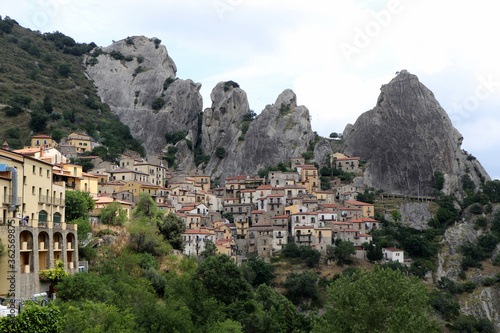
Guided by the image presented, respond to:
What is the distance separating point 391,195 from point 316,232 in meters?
34.9

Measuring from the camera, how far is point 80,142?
109m

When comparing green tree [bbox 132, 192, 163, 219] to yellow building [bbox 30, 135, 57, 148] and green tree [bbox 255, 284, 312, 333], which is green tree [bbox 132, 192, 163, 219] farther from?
yellow building [bbox 30, 135, 57, 148]

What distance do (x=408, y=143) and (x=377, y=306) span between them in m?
103

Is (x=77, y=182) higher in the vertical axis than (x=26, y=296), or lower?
higher

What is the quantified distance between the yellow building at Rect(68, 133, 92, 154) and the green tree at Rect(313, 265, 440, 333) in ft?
275

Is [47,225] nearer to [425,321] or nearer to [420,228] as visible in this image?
[425,321]

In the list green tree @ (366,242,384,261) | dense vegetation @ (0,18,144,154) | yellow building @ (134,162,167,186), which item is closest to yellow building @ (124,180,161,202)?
yellow building @ (134,162,167,186)

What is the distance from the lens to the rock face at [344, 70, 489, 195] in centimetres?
12388

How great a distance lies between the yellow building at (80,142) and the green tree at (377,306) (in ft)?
275

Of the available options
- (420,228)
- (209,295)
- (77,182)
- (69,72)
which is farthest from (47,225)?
(69,72)

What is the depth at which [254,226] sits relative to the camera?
299ft

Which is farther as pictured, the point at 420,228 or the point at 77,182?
the point at 420,228

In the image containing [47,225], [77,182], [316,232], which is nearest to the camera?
[47,225]

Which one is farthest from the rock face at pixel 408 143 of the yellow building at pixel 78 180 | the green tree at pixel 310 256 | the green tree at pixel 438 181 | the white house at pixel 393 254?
the yellow building at pixel 78 180
